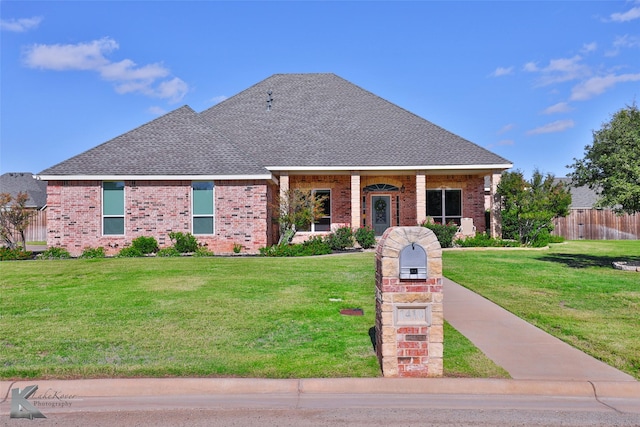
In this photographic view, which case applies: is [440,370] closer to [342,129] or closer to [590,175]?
[590,175]

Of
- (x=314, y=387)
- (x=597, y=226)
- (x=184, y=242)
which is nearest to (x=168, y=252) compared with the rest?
(x=184, y=242)

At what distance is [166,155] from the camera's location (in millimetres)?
18953

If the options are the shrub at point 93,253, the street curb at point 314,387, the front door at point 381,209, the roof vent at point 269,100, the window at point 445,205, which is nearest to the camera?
the street curb at point 314,387

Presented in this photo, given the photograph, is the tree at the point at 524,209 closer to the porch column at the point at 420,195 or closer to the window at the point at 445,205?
the window at the point at 445,205

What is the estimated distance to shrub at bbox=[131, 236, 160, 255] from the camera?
1742cm

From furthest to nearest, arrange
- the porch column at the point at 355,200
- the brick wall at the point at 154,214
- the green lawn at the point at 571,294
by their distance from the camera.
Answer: the porch column at the point at 355,200, the brick wall at the point at 154,214, the green lawn at the point at 571,294

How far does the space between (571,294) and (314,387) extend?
23.0 ft

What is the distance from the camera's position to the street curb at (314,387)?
5.04m

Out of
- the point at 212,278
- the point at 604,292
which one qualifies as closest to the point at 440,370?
the point at 604,292

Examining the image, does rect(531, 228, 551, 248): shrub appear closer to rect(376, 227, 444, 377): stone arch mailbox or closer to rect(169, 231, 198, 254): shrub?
rect(169, 231, 198, 254): shrub

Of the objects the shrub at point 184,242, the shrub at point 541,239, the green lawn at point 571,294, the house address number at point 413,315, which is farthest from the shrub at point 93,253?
the shrub at point 541,239

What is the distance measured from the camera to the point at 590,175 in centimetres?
1441

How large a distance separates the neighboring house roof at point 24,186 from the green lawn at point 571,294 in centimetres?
3791

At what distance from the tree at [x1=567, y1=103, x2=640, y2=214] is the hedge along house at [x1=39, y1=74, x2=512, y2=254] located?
568 cm
